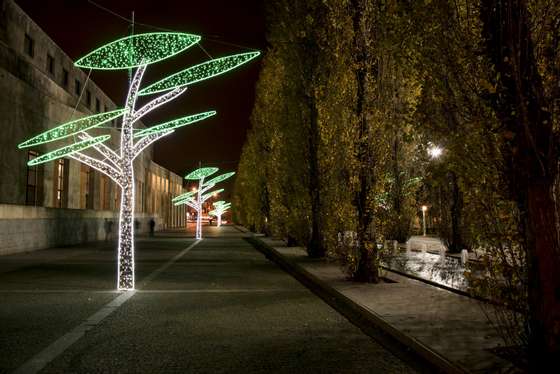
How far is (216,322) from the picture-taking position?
8.84 m

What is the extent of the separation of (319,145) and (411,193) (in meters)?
9.84

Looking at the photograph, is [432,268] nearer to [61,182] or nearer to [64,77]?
[61,182]

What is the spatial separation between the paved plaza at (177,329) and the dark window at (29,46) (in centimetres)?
1715

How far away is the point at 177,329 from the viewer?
8.27m

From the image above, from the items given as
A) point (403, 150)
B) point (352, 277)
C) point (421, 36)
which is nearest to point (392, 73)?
point (352, 277)

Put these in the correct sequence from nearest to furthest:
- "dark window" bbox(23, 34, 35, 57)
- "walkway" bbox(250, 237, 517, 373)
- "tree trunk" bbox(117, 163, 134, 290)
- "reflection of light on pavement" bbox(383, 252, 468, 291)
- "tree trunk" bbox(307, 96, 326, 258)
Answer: "walkway" bbox(250, 237, 517, 373), "tree trunk" bbox(117, 163, 134, 290), "reflection of light on pavement" bbox(383, 252, 468, 291), "tree trunk" bbox(307, 96, 326, 258), "dark window" bbox(23, 34, 35, 57)

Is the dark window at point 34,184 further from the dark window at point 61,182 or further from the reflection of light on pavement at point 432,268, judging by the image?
the reflection of light on pavement at point 432,268

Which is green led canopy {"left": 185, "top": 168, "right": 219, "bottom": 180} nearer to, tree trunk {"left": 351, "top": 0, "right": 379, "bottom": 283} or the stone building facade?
the stone building facade

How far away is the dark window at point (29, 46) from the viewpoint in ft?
91.4

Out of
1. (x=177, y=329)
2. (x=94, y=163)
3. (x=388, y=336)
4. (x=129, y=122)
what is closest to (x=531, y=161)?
(x=388, y=336)

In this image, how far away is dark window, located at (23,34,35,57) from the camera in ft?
91.4

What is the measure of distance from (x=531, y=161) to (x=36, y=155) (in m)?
25.6

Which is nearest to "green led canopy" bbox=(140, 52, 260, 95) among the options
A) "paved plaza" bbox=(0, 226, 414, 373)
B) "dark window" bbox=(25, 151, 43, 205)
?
"paved plaza" bbox=(0, 226, 414, 373)

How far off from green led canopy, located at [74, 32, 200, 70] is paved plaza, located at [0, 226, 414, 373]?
18.0ft
